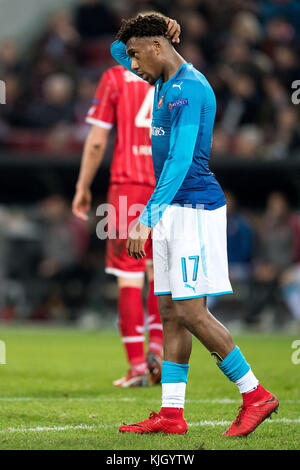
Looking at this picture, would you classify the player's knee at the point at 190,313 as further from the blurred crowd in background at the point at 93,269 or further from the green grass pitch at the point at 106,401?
the blurred crowd in background at the point at 93,269

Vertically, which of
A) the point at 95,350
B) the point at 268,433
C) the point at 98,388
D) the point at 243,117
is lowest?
the point at 95,350

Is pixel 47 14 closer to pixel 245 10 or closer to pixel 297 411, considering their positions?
pixel 245 10

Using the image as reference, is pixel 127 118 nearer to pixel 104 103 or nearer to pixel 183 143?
pixel 104 103

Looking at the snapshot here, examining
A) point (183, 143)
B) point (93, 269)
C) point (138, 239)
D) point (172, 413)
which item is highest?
point (183, 143)

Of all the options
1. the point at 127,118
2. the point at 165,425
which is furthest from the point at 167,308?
the point at 127,118

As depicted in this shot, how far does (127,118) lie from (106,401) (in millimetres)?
2436

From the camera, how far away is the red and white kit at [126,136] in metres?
7.02

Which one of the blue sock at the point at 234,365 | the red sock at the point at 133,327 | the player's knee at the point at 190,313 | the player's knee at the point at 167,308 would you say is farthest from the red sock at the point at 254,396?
the red sock at the point at 133,327

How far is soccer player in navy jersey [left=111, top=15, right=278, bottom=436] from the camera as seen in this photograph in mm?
4496

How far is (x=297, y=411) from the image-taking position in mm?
5535

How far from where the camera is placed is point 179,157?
4473 mm

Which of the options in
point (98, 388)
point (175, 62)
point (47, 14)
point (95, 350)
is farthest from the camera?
point (47, 14)
